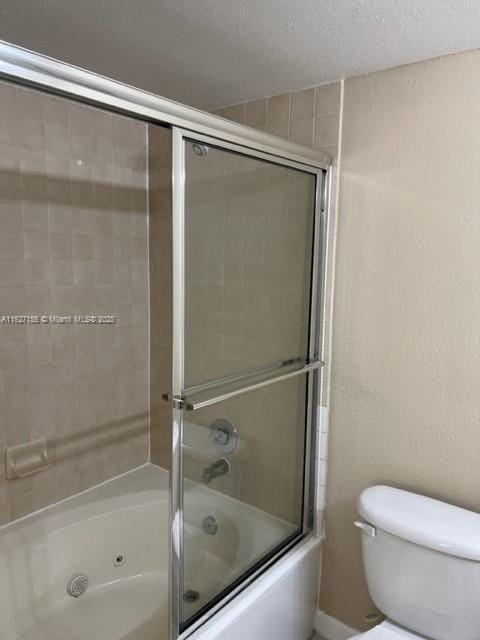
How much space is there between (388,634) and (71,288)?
1.72m

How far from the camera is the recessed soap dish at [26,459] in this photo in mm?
1841

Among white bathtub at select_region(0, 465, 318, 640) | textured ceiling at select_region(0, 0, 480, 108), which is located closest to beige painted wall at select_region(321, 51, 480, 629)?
textured ceiling at select_region(0, 0, 480, 108)

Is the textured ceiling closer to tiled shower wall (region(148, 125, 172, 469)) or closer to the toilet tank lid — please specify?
tiled shower wall (region(148, 125, 172, 469))

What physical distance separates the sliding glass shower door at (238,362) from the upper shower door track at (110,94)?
4 cm

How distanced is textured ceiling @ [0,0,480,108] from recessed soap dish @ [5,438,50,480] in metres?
1.48

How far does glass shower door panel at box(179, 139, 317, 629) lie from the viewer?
130cm

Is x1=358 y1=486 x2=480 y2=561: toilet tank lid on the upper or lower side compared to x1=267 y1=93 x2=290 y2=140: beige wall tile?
lower

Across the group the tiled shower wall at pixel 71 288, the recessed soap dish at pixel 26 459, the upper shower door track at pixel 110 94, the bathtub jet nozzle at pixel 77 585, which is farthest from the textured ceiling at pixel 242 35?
the bathtub jet nozzle at pixel 77 585

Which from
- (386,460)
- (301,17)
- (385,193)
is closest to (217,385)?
(386,460)

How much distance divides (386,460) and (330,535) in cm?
43

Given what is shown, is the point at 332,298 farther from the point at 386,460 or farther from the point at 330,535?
the point at 330,535

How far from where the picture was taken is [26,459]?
1892mm

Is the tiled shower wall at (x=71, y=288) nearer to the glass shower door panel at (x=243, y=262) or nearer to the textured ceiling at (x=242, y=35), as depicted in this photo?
the textured ceiling at (x=242, y=35)

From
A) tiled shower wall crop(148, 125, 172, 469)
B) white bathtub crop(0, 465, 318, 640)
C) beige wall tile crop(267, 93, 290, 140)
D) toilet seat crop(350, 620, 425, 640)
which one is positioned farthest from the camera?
tiled shower wall crop(148, 125, 172, 469)
